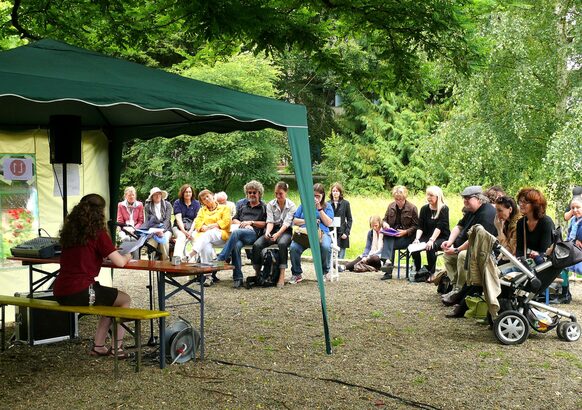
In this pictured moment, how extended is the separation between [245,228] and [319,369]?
17.4 ft

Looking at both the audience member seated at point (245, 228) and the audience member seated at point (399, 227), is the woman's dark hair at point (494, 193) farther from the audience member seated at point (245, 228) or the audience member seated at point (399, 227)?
the audience member seated at point (245, 228)

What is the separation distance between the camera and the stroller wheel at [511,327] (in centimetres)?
755

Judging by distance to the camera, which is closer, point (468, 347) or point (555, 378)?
point (555, 378)

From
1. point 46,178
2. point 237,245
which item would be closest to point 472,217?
point 237,245

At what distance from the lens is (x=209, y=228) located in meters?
11.7

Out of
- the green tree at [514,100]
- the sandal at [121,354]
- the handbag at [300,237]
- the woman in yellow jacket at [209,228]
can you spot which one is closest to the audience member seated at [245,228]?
the woman in yellow jacket at [209,228]

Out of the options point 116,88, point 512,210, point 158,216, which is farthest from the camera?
point 158,216

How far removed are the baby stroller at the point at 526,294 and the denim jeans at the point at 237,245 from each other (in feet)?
15.1

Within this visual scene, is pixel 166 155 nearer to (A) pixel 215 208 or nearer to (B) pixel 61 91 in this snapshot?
(A) pixel 215 208

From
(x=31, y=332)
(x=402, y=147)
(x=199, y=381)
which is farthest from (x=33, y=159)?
(x=402, y=147)

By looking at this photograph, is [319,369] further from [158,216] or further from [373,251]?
[158,216]

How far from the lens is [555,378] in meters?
6.35

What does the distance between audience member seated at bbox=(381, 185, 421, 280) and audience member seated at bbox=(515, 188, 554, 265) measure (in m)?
Result: 3.99

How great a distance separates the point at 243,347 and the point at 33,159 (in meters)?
3.57
